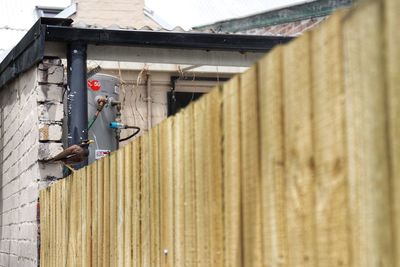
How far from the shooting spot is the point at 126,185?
471 centimetres

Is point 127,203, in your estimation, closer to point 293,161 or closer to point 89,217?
point 89,217

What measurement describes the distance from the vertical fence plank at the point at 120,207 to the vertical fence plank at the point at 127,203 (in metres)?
0.04

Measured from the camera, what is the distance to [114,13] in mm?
13922

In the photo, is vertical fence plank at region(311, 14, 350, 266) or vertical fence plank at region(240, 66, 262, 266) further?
vertical fence plank at region(240, 66, 262, 266)

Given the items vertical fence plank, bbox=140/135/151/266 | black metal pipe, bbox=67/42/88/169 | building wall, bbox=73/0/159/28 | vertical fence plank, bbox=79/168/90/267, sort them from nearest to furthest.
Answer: vertical fence plank, bbox=140/135/151/266 → vertical fence plank, bbox=79/168/90/267 → black metal pipe, bbox=67/42/88/169 → building wall, bbox=73/0/159/28

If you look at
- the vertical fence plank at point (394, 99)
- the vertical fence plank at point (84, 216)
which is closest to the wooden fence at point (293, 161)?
the vertical fence plank at point (394, 99)

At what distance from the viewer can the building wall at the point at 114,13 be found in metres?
13.9

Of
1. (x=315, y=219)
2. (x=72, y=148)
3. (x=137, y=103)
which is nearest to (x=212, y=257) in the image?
(x=315, y=219)

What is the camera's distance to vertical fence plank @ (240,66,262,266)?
2842 mm

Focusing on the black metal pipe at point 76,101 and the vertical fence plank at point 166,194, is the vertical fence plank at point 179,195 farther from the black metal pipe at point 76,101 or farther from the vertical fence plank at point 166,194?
the black metal pipe at point 76,101

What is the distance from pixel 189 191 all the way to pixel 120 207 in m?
1.33

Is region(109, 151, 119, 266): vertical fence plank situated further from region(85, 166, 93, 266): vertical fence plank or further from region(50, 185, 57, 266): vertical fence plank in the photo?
region(50, 185, 57, 266): vertical fence plank

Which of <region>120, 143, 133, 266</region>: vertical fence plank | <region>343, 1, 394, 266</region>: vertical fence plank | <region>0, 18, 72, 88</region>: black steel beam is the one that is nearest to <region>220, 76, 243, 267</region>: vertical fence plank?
<region>343, 1, 394, 266</region>: vertical fence plank

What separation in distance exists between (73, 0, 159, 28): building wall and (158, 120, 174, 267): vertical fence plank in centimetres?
1000
